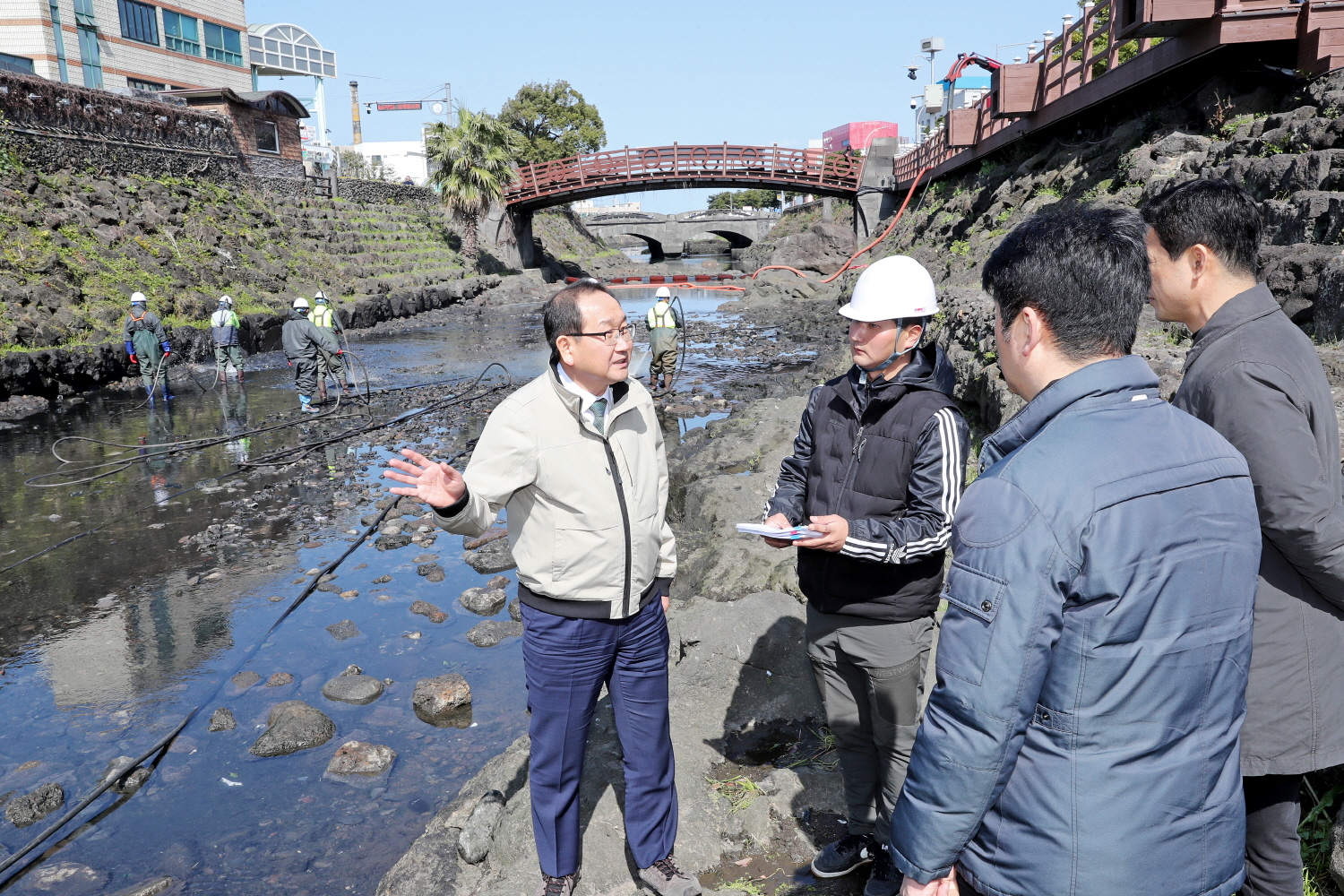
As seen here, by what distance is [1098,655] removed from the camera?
143cm

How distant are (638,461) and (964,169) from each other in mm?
24511

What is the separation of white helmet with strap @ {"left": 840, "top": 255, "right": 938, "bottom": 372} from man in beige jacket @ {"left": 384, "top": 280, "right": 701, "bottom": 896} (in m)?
0.75

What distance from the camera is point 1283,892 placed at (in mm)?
2039

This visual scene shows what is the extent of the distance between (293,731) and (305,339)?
9190 mm

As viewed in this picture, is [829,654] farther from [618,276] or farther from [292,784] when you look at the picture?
[618,276]

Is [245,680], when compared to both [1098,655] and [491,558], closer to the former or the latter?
[491,558]

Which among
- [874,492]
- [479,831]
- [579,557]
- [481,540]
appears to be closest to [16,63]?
[481,540]

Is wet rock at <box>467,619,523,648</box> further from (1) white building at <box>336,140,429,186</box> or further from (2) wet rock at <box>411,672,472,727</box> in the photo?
(1) white building at <box>336,140,429,186</box>

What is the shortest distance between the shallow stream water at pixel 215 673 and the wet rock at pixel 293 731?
0.07m

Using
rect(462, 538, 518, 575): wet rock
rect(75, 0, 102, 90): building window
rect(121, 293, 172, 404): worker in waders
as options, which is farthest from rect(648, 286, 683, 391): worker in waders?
rect(75, 0, 102, 90): building window

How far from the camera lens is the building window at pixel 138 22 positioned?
32.5 m

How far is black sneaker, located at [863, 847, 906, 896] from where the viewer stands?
270 centimetres

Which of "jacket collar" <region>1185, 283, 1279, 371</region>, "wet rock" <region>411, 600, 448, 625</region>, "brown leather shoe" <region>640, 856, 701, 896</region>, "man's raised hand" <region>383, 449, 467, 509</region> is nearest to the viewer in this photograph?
"jacket collar" <region>1185, 283, 1279, 371</region>

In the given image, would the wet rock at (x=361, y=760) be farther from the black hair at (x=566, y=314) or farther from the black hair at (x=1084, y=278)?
the black hair at (x=1084, y=278)
